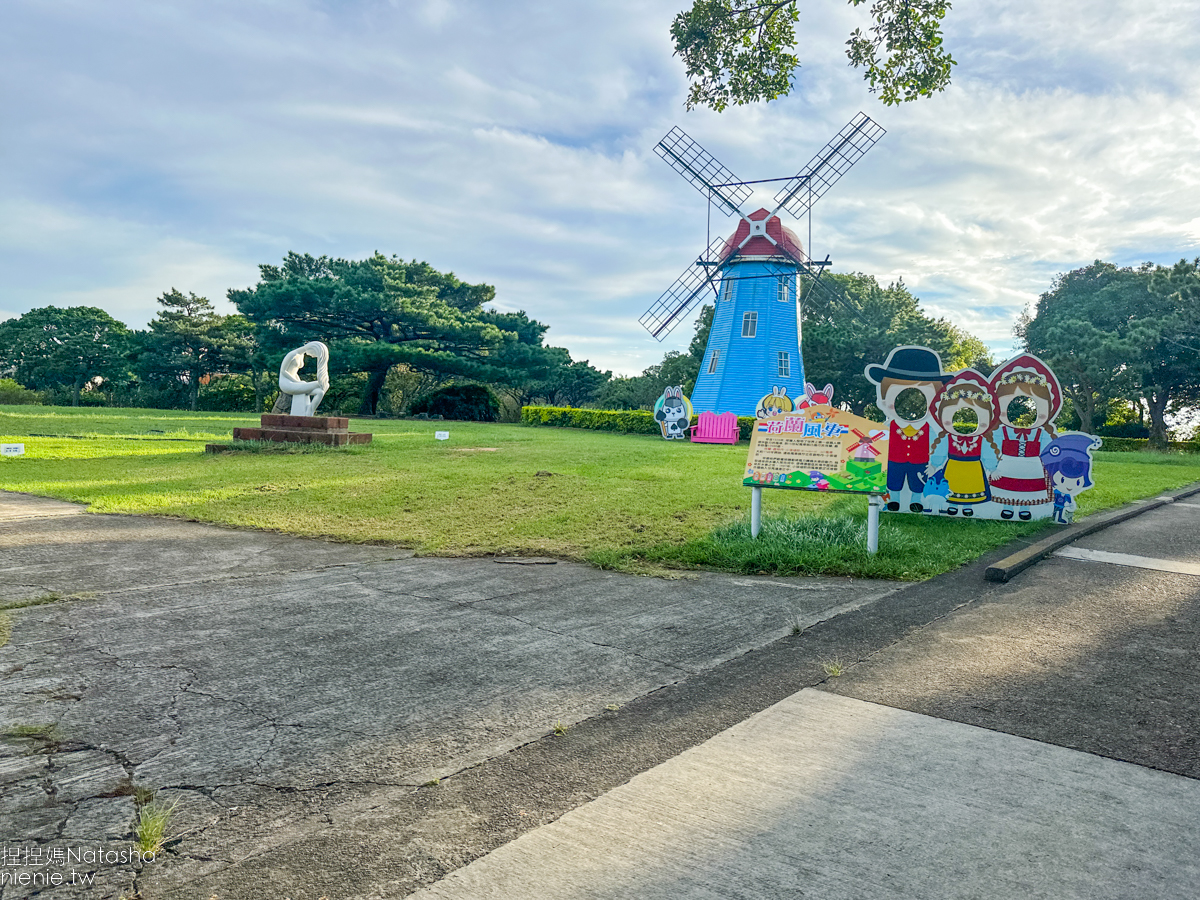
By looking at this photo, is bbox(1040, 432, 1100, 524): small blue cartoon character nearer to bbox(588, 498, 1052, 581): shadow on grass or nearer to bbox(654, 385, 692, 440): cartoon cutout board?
bbox(588, 498, 1052, 581): shadow on grass

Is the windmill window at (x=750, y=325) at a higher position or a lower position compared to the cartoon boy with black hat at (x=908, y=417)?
higher

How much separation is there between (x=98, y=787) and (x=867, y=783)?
2482 millimetres

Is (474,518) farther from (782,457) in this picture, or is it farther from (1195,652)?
(1195,652)

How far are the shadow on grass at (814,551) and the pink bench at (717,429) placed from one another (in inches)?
725

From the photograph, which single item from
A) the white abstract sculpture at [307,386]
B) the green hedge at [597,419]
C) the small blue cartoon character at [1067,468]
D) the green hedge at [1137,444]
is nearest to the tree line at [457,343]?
the green hedge at [1137,444]

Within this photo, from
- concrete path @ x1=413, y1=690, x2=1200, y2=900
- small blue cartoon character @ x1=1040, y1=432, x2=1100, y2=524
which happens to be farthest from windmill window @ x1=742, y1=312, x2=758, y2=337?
concrete path @ x1=413, y1=690, x2=1200, y2=900

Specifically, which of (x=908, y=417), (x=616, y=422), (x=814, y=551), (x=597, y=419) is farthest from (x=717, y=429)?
(x=814, y=551)

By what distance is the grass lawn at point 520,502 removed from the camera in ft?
21.2

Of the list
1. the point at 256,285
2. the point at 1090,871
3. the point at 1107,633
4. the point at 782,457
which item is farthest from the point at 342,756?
the point at 256,285

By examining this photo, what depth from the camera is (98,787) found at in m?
2.38

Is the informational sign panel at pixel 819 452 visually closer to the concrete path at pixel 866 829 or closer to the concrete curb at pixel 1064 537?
the concrete curb at pixel 1064 537

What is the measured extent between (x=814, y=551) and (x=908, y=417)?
355cm

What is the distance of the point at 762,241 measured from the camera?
31203 mm

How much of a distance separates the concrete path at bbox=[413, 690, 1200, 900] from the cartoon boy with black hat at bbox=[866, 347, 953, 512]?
6512 mm
